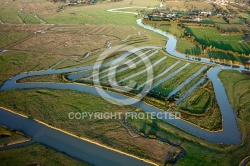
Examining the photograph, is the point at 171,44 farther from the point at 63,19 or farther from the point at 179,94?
the point at 63,19

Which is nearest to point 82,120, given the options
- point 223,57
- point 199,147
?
point 199,147

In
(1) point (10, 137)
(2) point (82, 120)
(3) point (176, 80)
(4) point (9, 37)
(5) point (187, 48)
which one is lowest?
(1) point (10, 137)

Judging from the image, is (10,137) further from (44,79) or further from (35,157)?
(44,79)

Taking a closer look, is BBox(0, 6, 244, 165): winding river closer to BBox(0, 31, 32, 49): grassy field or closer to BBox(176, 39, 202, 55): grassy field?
BBox(176, 39, 202, 55): grassy field

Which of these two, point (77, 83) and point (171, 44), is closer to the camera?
point (77, 83)

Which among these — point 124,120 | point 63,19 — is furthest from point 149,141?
point 63,19

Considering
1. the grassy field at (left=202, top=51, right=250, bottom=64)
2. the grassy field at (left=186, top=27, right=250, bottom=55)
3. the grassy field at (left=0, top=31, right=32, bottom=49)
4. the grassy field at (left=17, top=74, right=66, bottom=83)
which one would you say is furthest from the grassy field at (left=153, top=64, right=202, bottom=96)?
the grassy field at (left=0, top=31, right=32, bottom=49)
